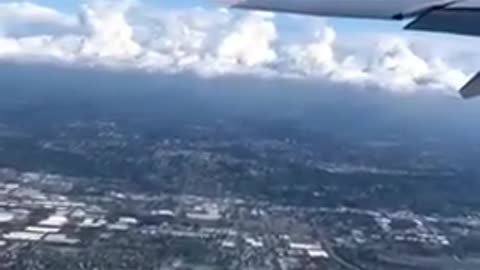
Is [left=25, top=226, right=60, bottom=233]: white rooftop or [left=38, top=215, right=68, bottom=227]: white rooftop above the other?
[left=25, top=226, right=60, bottom=233]: white rooftop

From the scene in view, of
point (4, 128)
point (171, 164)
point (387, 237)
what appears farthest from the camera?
point (4, 128)

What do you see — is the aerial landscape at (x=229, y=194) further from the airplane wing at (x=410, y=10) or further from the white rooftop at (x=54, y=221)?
the airplane wing at (x=410, y=10)

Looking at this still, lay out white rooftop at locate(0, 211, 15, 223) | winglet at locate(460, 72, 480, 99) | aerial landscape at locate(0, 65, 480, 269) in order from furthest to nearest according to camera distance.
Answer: white rooftop at locate(0, 211, 15, 223) → aerial landscape at locate(0, 65, 480, 269) → winglet at locate(460, 72, 480, 99)

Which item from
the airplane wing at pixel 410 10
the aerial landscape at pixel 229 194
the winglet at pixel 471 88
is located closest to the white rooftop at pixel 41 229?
the aerial landscape at pixel 229 194

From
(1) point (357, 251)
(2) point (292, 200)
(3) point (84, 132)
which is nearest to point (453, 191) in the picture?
(2) point (292, 200)

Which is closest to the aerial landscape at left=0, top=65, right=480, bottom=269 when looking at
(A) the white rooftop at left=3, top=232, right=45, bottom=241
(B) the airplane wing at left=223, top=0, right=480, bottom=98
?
(A) the white rooftop at left=3, top=232, right=45, bottom=241

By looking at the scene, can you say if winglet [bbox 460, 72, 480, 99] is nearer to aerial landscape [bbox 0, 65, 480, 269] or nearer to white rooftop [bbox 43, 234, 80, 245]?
aerial landscape [bbox 0, 65, 480, 269]

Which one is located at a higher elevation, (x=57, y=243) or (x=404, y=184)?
(x=57, y=243)

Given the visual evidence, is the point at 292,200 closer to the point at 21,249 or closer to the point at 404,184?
the point at 404,184

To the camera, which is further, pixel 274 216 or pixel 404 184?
pixel 404 184
